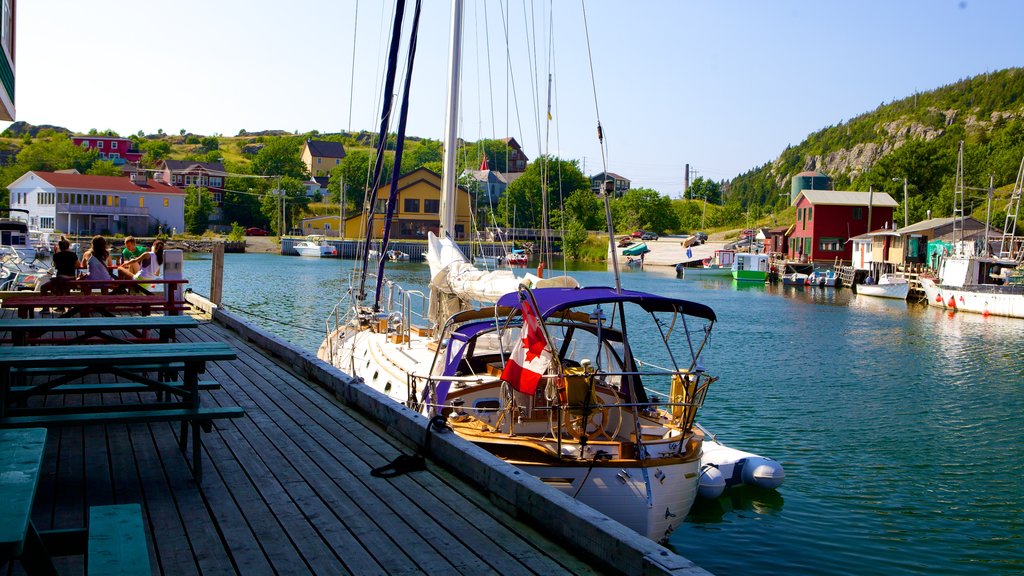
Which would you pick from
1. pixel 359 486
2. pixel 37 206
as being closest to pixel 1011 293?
pixel 359 486

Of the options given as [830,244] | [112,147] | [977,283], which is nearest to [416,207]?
[830,244]

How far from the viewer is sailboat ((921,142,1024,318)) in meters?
50.6

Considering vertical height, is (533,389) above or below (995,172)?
below

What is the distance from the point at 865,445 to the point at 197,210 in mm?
117093

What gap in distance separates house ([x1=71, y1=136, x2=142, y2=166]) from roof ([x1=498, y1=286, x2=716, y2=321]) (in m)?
193

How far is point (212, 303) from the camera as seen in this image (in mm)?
18375

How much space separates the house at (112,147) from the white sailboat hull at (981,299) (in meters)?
170

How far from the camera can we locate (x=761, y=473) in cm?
1450

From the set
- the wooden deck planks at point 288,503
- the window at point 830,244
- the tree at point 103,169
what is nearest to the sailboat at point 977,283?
the window at point 830,244

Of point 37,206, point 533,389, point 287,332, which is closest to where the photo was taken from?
point 533,389

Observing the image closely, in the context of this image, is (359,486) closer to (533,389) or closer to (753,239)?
(533,389)

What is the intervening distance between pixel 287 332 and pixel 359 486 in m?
28.1

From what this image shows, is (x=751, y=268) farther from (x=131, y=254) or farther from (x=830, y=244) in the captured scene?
(x=131, y=254)

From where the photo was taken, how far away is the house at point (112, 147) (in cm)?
18500
